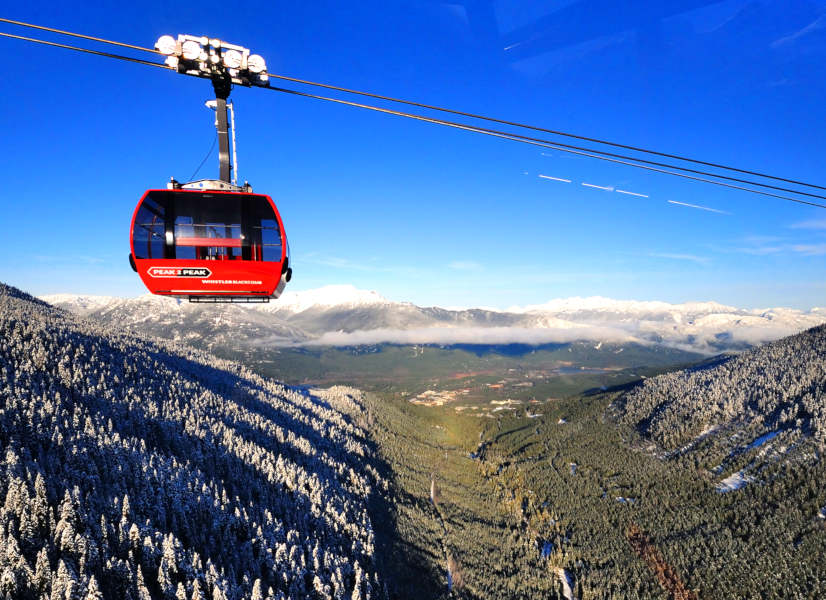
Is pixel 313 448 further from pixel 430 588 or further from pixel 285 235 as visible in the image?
pixel 285 235

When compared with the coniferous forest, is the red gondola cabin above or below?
above

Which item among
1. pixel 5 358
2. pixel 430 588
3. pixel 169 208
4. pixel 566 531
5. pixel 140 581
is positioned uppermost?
pixel 169 208

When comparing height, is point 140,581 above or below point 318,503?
above

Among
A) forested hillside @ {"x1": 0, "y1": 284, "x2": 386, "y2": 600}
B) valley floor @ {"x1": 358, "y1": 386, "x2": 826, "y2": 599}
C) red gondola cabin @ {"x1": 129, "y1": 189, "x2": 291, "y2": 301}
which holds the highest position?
red gondola cabin @ {"x1": 129, "y1": 189, "x2": 291, "y2": 301}

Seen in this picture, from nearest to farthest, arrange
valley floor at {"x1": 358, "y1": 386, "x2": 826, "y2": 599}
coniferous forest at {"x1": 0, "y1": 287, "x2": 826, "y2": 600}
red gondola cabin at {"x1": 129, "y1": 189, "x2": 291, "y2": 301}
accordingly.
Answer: red gondola cabin at {"x1": 129, "y1": 189, "x2": 291, "y2": 301} < coniferous forest at {"x1": 0, "y1": 287, "x2": 826, "y2": 600} < valley floor at {"x1": 358, "y1": 386, "x2": 826, "y2": 599}

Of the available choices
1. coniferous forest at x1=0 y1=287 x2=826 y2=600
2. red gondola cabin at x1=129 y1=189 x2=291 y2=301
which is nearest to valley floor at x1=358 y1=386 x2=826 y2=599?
coniferous forest at x1=0 y1=287 x2=826 y2=600

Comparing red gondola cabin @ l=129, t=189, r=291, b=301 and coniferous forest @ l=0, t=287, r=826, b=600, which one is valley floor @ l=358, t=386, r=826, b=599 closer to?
coniferous forest @ l=0, t=287, r=826, b=600

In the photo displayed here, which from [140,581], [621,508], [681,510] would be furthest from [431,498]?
[140,581]
